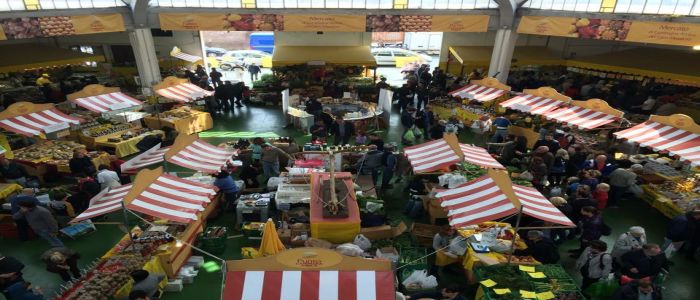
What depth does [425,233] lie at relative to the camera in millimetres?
9031

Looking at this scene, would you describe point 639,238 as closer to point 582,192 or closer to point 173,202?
point 582,192

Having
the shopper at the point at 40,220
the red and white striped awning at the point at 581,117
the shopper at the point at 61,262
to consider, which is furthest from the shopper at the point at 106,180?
the red and white striped awning at the point at 581,117

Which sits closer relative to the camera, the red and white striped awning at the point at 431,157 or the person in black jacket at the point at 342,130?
the red and white striped awning at the point at 431,157

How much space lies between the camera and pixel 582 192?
930 centimetres

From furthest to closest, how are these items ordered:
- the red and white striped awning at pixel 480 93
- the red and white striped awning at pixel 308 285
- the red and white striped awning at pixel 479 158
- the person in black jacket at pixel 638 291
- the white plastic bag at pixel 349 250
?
the red and white striped awning at pixel 480 93 → the red and white striped awning at pixel 479 158 → the white plastic bag at pixel 349 250 → the person in black jacket at pixel 638 291 → the red and white striped awning at pixel 308 285

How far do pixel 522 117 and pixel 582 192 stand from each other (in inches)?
276

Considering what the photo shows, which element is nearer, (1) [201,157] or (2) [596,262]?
(2) [596,262]

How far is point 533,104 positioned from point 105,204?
45.4ft

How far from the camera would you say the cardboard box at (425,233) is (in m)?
8.96

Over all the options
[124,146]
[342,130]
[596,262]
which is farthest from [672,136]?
[124,146]

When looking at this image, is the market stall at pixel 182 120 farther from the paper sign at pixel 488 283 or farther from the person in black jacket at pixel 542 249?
the person in black jacket at pixel 542 249

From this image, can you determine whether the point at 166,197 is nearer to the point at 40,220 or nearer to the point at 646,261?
the point at 40,220

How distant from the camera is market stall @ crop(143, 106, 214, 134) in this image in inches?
604

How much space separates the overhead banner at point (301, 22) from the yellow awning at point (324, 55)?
312cm
